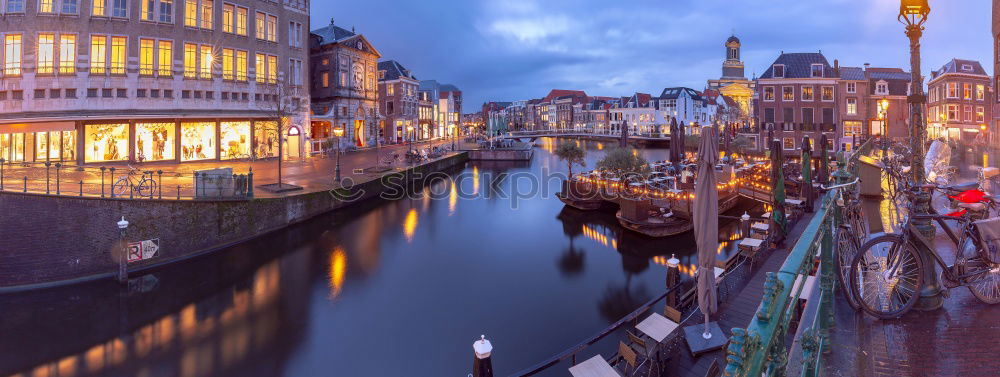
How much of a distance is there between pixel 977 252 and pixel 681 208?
22.0m

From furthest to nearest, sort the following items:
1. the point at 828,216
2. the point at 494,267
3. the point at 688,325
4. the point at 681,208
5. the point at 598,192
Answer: the point at 598,192
the point at 681,208
the point at 494,267
the point at 688,325
the point at 828,216

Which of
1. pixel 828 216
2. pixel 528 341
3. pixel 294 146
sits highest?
pixel 294 146

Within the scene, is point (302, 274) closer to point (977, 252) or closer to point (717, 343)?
point (717, 343)

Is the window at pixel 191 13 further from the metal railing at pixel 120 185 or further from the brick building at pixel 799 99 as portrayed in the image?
the brick building at pixel 799 99

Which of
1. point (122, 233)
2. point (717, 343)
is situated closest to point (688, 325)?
point (717, 343)

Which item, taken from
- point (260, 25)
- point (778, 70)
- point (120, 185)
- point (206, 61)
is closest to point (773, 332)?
point (120, 185)

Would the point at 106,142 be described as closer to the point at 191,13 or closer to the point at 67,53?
the point at 67,53

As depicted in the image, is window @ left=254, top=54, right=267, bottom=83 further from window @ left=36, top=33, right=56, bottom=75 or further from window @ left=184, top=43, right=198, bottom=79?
window @ left=36, top=33, right=56, bottom=75

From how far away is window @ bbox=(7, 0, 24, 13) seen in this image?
32750mm

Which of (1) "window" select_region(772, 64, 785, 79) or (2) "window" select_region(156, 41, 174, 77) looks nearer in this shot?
(2) "window" select_region(156, 41, 174, 77)

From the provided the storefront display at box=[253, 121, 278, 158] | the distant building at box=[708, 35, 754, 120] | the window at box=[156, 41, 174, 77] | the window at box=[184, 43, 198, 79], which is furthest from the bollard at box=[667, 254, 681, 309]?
the distant building at box=[708, 35, 754, 120]

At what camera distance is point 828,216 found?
4.27 meters

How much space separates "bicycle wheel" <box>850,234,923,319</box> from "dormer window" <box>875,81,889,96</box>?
216 ft

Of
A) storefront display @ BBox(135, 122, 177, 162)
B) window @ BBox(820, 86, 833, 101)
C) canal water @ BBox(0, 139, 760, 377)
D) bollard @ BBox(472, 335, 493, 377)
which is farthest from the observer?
window @ BBox(820, 86, 833, 101)
